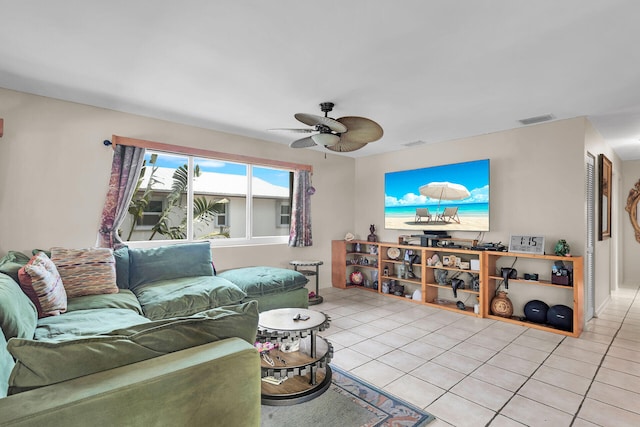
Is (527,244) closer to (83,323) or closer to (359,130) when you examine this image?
(359,130)

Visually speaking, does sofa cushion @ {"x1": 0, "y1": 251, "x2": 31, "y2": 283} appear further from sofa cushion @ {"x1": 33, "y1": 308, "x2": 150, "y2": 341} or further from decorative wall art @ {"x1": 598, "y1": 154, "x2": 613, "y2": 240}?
decorative wall art @ {"x1": 598, "y1": 154, "x2": 613, "y2": 240}

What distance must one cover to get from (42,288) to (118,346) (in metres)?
1.67

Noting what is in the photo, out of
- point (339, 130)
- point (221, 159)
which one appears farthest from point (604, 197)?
point (221, 159)

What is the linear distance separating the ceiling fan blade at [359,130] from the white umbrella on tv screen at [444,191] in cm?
208

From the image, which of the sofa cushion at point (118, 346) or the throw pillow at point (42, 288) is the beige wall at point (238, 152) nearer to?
the throw pillow at point (42, 288)

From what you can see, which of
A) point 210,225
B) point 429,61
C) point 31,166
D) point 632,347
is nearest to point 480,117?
point 429,61

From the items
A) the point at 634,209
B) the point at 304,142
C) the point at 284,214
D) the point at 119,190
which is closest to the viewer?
the point at 304,142

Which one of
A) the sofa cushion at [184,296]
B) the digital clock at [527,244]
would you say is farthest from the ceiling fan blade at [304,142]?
the digital clock at [527,244]

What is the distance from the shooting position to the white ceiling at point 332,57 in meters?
1.84

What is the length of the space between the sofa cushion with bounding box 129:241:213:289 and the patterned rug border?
2020 millimetres

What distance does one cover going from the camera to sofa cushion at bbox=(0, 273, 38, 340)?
5.25ft

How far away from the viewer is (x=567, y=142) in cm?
369

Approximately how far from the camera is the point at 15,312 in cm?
171

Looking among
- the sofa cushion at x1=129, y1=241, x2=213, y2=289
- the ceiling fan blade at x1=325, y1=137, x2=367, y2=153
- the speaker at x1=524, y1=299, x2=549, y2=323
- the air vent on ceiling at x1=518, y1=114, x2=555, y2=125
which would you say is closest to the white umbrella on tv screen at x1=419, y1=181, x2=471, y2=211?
the air vent on ceiling at x1=518, y1=114, x2=555, y2=125
